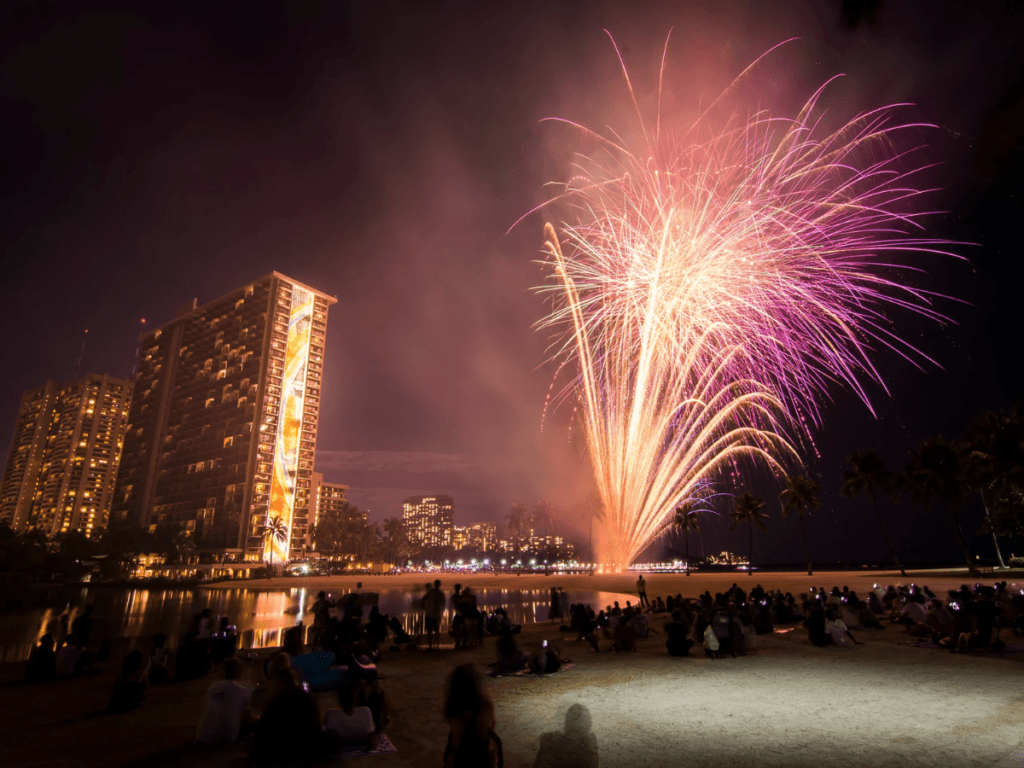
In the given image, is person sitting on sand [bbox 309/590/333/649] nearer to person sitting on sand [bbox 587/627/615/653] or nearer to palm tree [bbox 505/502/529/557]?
person sitting on sand [bbox 587/627/615/653]

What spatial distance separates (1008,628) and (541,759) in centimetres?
1899

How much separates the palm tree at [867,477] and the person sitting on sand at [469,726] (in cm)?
6060

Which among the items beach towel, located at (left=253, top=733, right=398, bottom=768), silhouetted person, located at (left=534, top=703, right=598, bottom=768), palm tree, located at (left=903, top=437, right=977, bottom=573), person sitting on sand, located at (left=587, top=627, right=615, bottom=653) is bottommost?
person sitting on sand, located at (left=587, top=627, right=615, bottom=653)

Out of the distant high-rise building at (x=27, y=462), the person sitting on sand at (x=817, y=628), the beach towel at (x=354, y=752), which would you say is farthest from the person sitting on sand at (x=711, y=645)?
the distant high-rise building at (x=27, y=462)

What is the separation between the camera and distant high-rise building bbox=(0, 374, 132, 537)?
17150 centimetres

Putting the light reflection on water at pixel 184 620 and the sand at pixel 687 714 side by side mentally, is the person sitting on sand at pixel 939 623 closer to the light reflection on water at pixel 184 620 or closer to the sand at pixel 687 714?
the sand at pixel 687 714

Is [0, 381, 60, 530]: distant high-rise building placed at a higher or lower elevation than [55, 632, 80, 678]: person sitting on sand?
higher

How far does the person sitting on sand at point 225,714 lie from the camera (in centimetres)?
705

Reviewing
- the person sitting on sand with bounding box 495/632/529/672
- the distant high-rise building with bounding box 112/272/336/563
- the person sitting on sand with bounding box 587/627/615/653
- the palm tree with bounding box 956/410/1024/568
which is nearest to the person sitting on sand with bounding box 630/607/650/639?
the person sitting on sand with bounding box 587/627/615/653

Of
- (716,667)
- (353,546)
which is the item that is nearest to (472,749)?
→ (716,667)

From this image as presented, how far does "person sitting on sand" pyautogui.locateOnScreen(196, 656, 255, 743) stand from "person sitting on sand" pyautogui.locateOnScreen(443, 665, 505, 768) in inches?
175

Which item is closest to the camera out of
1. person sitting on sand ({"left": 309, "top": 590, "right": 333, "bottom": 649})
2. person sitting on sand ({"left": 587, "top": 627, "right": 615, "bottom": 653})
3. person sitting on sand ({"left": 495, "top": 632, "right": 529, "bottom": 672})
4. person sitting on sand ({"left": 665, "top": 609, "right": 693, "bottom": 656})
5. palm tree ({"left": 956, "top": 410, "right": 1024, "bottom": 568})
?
person sitting on sand ({"left": 495, "top": 632, "right": 529, "bottom": 672})

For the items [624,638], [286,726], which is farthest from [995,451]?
[286,726]

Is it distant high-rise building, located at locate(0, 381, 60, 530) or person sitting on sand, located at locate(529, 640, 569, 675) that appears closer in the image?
person sitting on sand, located at locate(529, 640, 569, 675)
